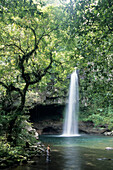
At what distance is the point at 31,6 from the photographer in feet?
23.7

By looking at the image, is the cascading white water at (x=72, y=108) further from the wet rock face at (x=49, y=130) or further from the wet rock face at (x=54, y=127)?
the wet rock face at (x=49, y=130)

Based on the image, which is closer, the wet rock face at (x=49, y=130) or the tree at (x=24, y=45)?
the tree at (x=24, y=45)

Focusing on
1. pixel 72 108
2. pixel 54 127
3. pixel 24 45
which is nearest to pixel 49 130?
pixel 54 127

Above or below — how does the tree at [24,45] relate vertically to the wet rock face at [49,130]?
above

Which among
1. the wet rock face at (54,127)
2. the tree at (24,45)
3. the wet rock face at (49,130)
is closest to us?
the tree at (24,45)

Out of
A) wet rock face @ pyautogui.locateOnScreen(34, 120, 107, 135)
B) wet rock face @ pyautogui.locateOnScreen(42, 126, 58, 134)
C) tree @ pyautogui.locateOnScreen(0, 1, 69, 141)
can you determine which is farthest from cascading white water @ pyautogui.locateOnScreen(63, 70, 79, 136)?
tree @ pyautogui.locateOnScreen(0, 1, 69, 141)

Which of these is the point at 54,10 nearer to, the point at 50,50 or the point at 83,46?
the point at 50,50

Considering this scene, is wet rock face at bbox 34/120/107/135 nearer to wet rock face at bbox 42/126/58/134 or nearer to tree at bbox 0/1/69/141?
wet rock face at bbox 42/126/58/134

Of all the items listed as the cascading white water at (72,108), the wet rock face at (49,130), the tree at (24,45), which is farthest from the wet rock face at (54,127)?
the tree at (24,45)

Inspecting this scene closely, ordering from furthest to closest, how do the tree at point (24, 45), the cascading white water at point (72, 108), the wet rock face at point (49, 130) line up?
the cascading white water at point (72, 108)
the wet rock face at point (49, 130)
the tree at point (24, 45)

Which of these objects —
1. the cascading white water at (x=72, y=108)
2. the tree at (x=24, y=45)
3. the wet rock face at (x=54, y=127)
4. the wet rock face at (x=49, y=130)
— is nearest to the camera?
the tree at (x=24, y=45)

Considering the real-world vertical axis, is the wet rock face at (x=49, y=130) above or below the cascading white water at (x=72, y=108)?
below

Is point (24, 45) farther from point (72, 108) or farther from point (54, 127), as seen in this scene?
point (72, 108)

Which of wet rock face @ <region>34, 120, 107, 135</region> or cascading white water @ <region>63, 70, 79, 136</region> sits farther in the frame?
cascading white water @ <region>63, 70, 79, 136</region>
